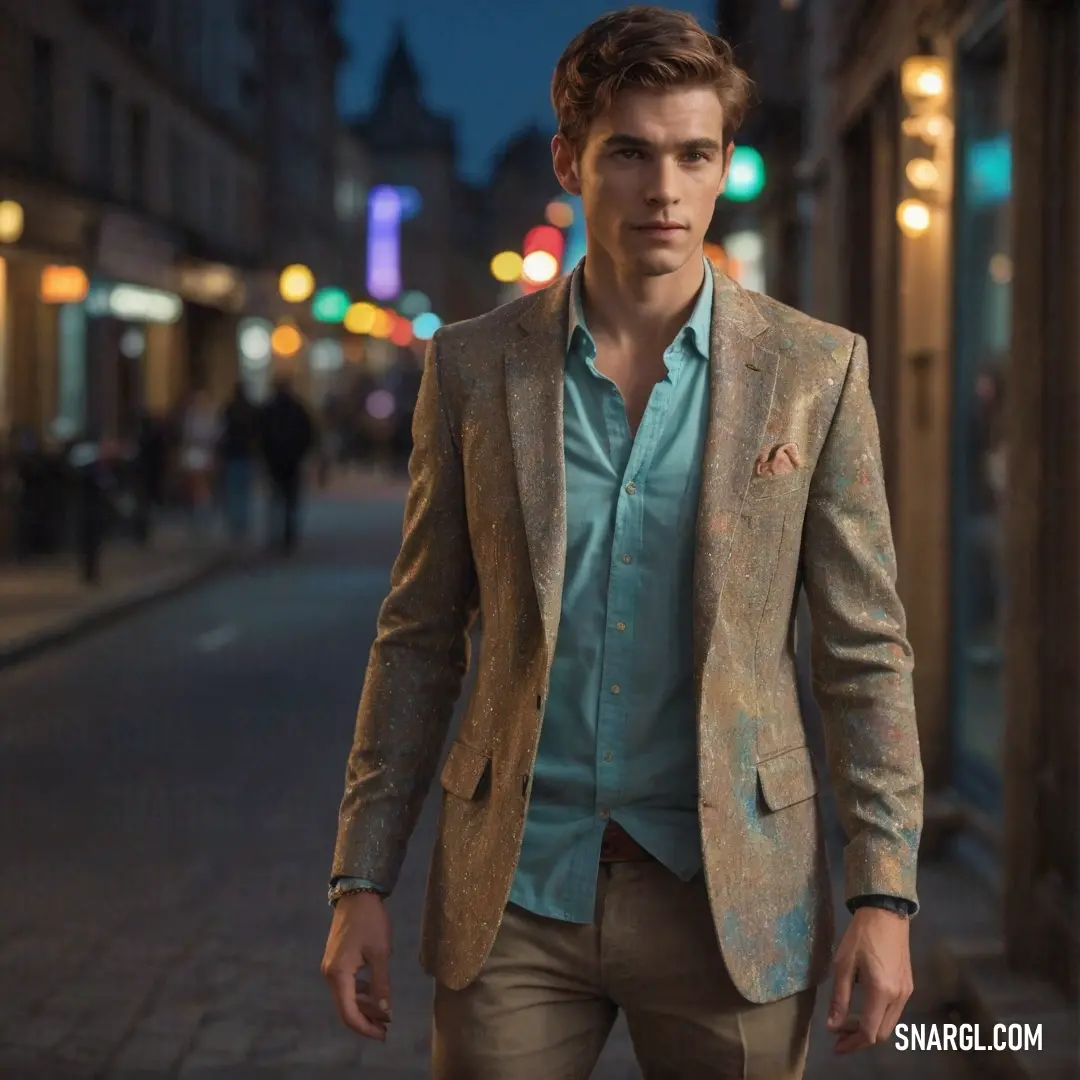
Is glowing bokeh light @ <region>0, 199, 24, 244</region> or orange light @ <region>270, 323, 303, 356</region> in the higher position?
glowing bokeh light @ <region>0, 199, 24, 244</region>

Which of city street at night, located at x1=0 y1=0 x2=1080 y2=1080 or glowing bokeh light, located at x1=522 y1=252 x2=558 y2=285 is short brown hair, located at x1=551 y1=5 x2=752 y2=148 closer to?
city street at night, located at x1=0 y1=0 x2=1080 y2=1080

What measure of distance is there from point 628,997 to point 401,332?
7413cm

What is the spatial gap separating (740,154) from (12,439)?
8266 millimetres

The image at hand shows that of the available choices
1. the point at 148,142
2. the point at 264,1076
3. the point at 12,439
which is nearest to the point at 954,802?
the point at 264,1076

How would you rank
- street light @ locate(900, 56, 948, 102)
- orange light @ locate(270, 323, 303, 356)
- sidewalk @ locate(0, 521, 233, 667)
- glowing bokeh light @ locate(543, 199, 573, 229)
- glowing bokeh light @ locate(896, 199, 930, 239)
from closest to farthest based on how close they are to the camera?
street light @ locate(900, 56, 948, 102)
glowing bokeh light @ locate(896, 199, 930, 239)
sidewalk @ locate(0, 521, 233, 667)
glowing bokeh light @ locate(543, 199, 573, 229)
orange light @ locate(270, 323, 303, 356)

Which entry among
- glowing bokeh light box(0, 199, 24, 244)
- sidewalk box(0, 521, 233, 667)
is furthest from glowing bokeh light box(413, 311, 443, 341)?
glowing bokeh light box(0, 199, 24, 244)

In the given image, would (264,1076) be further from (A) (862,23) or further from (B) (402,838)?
(A) (862,23)

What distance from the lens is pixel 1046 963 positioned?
17.7ft

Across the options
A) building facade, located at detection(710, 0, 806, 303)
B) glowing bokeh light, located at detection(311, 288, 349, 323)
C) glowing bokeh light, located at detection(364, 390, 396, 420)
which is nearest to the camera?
building facade, located at detection(710, 0, 806, 303)

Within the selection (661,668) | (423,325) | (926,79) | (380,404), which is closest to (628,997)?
(661,668)

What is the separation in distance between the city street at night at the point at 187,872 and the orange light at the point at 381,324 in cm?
4583

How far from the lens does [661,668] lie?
2.51 meters

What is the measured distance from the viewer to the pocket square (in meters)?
2.53

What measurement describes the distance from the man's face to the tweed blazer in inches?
5.1
